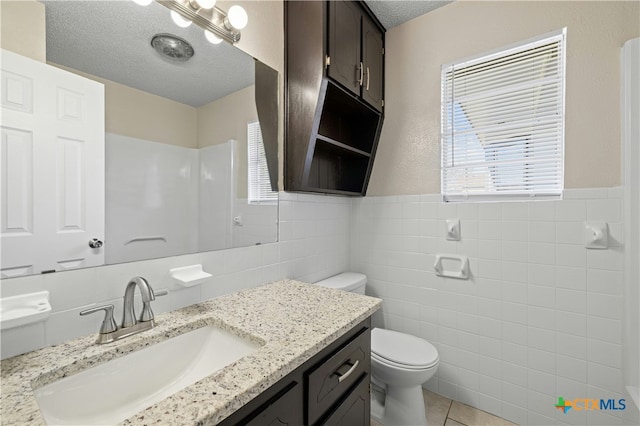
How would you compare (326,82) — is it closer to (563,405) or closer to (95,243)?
(95,243)

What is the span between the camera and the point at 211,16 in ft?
3.85

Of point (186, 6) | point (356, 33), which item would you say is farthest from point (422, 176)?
point (186, 6)

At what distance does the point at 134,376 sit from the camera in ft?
2.65

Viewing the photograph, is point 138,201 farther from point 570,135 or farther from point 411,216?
point 570,135

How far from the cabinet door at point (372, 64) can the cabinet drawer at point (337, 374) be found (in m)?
1.45

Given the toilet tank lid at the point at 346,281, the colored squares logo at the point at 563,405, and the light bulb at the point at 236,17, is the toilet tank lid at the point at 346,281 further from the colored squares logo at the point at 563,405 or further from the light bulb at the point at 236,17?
the light bulb at the point at 236,17

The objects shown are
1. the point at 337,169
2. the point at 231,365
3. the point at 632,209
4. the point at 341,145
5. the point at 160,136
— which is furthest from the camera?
the point at 337,169

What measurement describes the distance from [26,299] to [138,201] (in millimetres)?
393

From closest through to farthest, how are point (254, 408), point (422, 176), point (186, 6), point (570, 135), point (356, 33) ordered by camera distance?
point (254, 408)
point (186, 6)
point (570, 135)
point (356, 33)
point (422, 176)

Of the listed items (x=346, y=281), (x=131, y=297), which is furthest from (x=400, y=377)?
(x=131, y=297)

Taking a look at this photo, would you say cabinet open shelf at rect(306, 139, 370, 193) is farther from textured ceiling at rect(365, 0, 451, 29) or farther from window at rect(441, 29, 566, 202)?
textured ceiling at rect(365, 0, 451, 29)

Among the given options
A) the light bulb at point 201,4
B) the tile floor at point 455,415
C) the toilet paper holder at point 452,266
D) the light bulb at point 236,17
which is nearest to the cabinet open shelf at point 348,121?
the light bulb at point 236,17

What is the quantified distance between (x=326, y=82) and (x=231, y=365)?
1353mm

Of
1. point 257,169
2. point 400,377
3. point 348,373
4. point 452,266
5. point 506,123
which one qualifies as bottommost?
point 400,377
